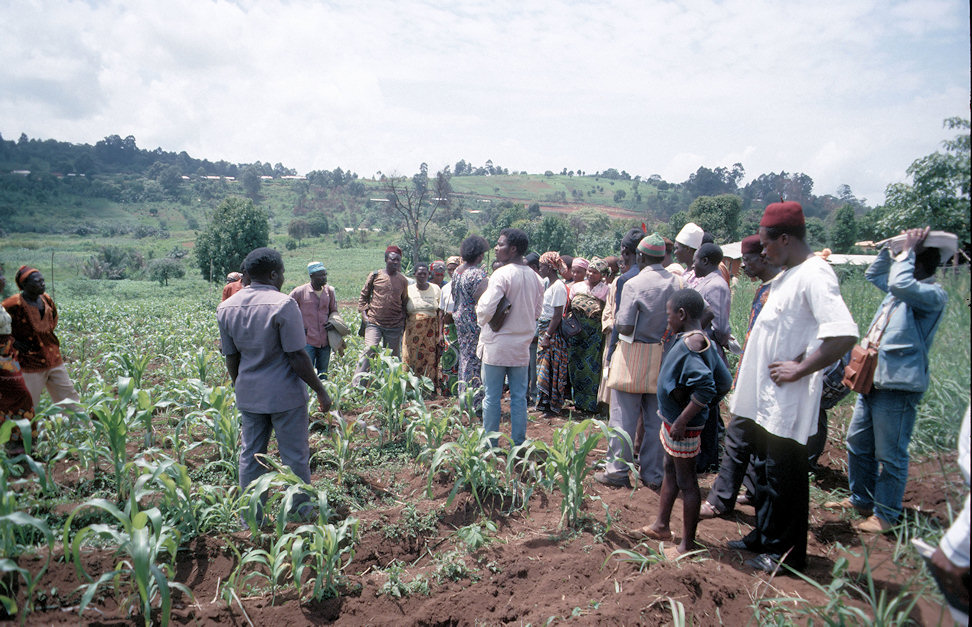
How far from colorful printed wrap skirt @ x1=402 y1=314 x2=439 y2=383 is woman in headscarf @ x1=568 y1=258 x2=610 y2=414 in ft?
5.52

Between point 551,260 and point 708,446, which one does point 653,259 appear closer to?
point 708,446

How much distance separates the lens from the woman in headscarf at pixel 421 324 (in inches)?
237

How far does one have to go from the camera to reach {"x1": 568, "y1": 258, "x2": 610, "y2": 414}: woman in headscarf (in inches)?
202

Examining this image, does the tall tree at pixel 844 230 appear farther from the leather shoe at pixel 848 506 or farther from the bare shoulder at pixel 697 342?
the leather shoe at pixel 848 506

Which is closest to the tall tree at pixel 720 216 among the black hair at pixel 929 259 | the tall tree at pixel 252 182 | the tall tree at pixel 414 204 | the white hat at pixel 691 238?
the tall tree at pixel 414 204

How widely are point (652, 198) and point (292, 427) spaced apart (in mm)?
84508

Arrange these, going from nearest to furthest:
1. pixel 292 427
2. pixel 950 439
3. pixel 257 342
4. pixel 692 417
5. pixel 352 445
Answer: pixel 950 439 → pixel 692 417 → pixel 257 342 → pixel 292 427 → pixel 352 445

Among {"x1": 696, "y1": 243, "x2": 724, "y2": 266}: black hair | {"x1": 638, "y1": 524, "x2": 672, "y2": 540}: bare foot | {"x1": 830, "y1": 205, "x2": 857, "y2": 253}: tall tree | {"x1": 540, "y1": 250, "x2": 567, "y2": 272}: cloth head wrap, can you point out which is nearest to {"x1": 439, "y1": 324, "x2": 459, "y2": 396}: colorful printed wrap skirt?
{"x1": 540, "y1": 250, "x2": 567, "y2": 272}: cloth head wrap

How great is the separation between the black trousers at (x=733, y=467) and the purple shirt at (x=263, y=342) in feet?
8.58

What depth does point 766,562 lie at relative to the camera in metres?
2.59

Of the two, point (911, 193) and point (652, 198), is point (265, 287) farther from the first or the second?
point (652, 198)

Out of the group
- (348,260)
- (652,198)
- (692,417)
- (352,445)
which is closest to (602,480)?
(692,417)

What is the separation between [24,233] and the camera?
36438 millimetres

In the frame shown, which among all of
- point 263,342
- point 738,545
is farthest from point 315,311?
point 738,545
